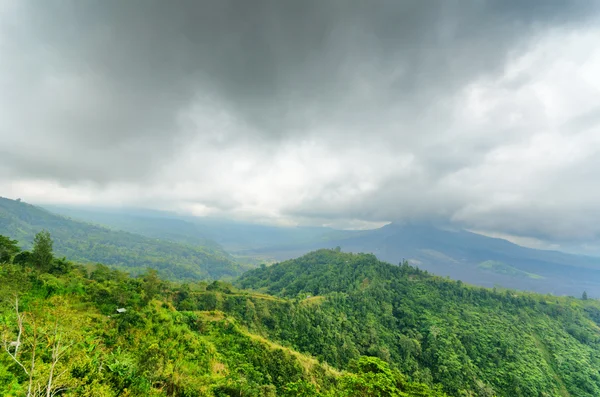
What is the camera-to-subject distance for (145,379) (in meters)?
20.3

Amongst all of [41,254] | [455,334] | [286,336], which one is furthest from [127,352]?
[455,334]

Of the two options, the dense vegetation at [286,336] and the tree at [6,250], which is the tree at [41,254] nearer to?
the dense vegetation at [286,336]

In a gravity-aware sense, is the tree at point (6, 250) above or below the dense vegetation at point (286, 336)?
above

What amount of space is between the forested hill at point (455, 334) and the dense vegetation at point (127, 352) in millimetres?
24703

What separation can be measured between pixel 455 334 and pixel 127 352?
9325cm

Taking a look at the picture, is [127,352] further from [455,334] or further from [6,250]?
[455,334]

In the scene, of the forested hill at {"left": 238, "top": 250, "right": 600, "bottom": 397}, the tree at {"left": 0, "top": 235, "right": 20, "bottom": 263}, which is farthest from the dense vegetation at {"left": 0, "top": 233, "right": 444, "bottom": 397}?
the forested hill at {"left": 238, "top": 250, "right": 600, "bottom": 397}

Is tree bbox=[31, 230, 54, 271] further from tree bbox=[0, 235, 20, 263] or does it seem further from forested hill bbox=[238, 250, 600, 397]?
forested hill bbox=[238, 250, 600, 397]

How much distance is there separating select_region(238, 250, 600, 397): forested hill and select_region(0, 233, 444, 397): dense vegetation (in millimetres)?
24703

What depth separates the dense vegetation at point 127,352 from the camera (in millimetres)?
16078

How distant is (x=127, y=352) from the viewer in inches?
995

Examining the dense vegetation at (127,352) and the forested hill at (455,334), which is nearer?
the dense vegetation at (127,352)

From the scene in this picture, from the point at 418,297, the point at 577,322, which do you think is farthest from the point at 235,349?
the point at 577,322

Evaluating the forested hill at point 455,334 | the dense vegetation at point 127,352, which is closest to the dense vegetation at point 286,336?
the dense vegetation at point 127,352
